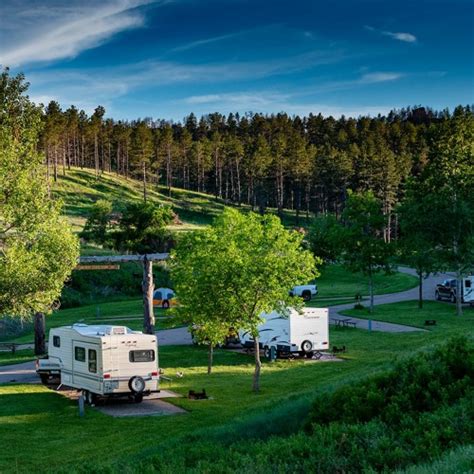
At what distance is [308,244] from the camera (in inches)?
3078

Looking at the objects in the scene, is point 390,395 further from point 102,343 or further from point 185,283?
point 185,283

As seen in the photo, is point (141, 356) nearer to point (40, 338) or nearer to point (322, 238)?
point (40, 338)

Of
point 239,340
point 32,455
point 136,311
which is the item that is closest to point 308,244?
point 136,311

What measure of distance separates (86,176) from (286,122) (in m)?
62.2

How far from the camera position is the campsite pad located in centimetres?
2324

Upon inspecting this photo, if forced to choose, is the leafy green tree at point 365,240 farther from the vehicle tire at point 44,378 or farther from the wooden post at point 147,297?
the vehicle tire at point 44,378

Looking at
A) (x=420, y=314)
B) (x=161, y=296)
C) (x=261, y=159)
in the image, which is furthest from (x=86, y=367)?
(x=261, y=159)

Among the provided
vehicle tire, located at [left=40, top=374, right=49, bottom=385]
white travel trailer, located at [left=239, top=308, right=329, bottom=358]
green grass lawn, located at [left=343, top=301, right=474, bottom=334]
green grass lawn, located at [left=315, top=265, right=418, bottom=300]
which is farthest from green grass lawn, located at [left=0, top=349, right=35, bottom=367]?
green grass lawn, located at [left=315, top=265, right=418, bottom=300]

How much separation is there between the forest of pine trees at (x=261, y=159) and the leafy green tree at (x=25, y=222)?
76994 millimetres

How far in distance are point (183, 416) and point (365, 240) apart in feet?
106

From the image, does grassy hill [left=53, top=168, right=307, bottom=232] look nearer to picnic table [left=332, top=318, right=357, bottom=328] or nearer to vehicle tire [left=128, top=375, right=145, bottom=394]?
picnic table [left=332, top=318, right=357, bottom=328]

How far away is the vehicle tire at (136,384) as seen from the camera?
80.5 feet

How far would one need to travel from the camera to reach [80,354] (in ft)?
85.0

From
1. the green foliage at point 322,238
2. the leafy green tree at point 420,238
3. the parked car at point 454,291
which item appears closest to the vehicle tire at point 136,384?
the leafy green tree at point 420,238
